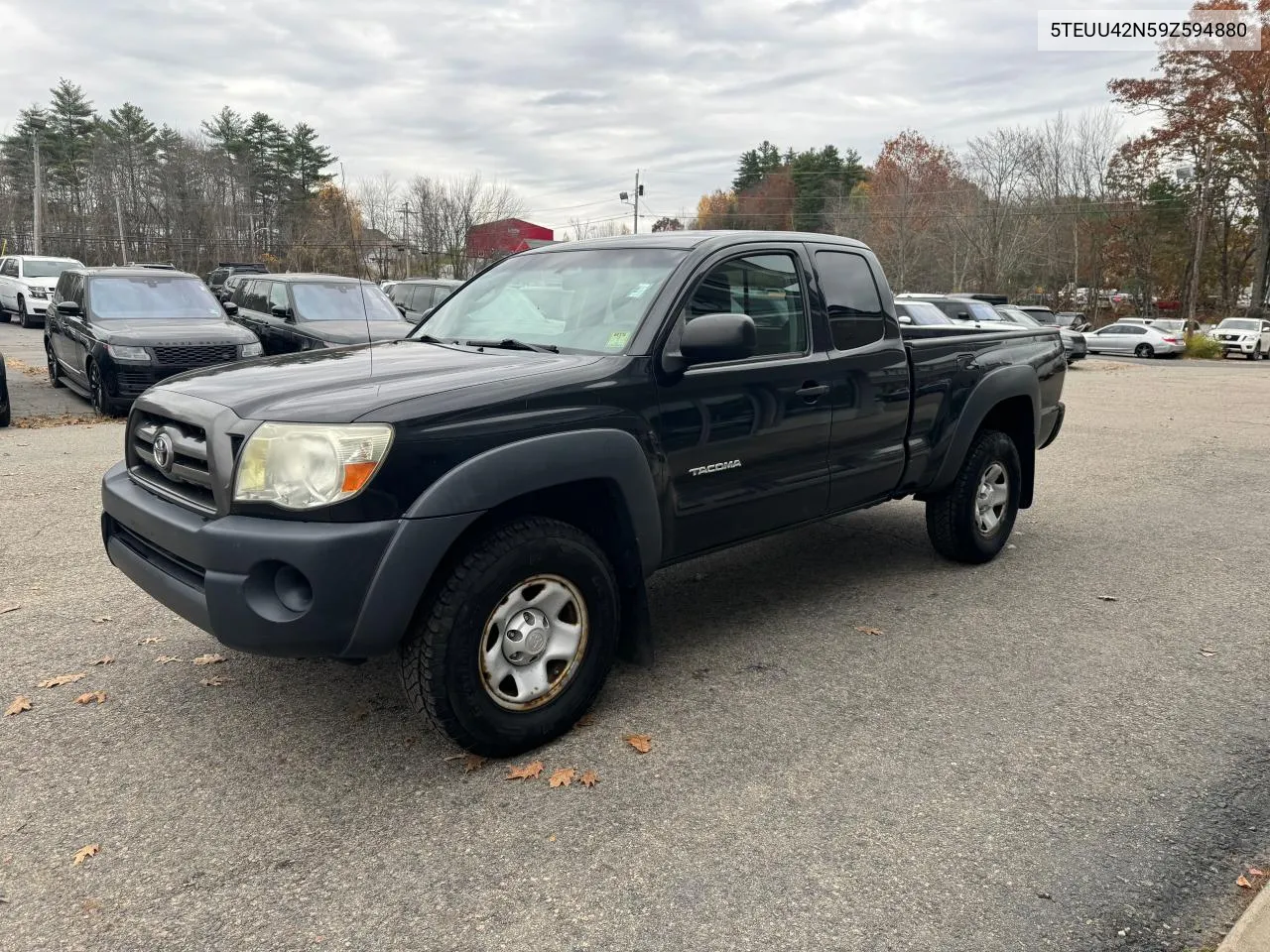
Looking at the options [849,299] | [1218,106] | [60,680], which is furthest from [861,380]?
[1218,106]

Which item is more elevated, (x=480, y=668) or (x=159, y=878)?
(x=480, y=668)

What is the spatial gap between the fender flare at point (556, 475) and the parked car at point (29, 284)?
86.2 ft

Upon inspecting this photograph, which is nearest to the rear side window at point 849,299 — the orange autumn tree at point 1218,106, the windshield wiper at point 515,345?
the windshield wiper at point 515,345

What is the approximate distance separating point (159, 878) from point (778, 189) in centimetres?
8765

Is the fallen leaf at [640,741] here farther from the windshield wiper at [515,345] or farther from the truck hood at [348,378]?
the windshield wiper at [515,345]

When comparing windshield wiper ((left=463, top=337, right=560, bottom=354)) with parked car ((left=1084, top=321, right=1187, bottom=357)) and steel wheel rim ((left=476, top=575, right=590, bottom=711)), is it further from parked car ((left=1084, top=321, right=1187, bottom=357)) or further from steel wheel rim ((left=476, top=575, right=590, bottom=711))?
parked car ((left=1084, top=321, right=1187, bottom=357))

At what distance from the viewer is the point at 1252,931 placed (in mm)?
2312

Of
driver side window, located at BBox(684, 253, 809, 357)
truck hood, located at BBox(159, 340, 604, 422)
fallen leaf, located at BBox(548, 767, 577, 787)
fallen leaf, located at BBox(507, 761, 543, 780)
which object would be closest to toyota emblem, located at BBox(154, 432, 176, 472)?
truck hood, located at BBox(159, 340, 604, 422)

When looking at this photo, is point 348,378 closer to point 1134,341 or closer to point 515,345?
point 515,345

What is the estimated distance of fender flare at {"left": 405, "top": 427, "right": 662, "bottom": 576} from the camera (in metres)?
2.92

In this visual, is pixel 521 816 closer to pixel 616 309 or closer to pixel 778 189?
pixel 616 309

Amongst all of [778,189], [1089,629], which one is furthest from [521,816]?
[778,189]

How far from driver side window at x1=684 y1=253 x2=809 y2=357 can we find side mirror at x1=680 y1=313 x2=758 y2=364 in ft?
1.07

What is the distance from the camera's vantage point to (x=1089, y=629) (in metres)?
4.61
